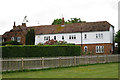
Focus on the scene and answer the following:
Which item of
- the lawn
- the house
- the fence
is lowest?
the lawn

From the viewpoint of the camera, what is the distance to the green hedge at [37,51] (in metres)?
21.0

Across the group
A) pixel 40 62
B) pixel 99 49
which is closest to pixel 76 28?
pixel 99 49

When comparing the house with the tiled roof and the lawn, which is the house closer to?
the tiled roof

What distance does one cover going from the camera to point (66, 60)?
75.9ft

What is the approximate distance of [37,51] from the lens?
22.7m

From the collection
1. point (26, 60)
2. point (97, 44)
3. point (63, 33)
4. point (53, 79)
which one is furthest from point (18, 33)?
point (53, 79)

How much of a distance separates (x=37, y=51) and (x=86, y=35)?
2692 cm

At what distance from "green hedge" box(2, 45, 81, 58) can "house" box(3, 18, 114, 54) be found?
2111 centimetres

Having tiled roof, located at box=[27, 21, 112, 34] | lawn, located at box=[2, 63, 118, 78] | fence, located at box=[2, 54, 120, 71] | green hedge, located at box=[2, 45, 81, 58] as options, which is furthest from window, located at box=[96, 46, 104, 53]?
lawn, located at box=[2, 63, 118, 78]

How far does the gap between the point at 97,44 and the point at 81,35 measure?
406 cm

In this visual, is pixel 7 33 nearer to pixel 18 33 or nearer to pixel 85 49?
pixel 18 33

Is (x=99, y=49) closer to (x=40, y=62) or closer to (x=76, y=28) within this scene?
(x=76, y=28)

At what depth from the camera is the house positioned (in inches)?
1826

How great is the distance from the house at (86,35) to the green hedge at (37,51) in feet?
69.3
